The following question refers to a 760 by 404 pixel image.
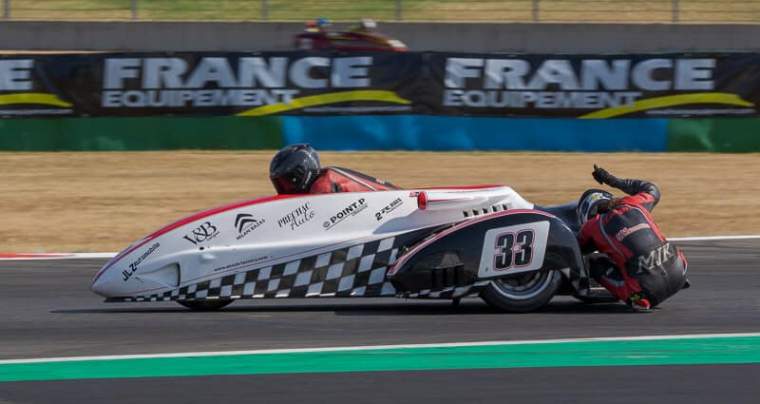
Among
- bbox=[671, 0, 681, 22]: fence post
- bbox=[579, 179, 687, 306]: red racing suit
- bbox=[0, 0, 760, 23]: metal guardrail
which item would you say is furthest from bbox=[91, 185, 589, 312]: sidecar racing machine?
bbox=[671, 0, 681, 22]: fence post

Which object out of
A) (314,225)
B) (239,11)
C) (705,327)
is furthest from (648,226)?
(239,11)

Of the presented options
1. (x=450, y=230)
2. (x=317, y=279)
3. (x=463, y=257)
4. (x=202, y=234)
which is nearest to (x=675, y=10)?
(x=450, y=230)

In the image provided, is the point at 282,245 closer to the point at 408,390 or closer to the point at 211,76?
the point at 408,390

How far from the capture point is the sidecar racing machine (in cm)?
802

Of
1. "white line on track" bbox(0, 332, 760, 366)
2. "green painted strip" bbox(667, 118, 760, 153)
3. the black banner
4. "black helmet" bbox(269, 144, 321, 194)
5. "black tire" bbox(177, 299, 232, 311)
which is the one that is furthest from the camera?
"green painted strip" bbox(667, 118, 760, 153)

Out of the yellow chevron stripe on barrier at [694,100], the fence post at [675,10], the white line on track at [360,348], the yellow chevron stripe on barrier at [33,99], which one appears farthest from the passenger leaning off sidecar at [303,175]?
the fence post at [675,10]

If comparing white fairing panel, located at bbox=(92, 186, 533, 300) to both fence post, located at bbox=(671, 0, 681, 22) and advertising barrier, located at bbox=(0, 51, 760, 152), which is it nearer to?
advertising barrier, located at bbox=(0, 51, 760, 152)

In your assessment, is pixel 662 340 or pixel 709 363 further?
pixel 662 340

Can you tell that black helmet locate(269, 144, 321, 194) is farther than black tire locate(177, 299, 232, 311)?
No

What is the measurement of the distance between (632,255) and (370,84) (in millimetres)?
10996

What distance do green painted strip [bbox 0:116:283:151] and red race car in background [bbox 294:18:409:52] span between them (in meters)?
8.41

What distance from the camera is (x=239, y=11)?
2920 cm

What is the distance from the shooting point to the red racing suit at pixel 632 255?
315 inches

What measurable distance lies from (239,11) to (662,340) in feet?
75.1
